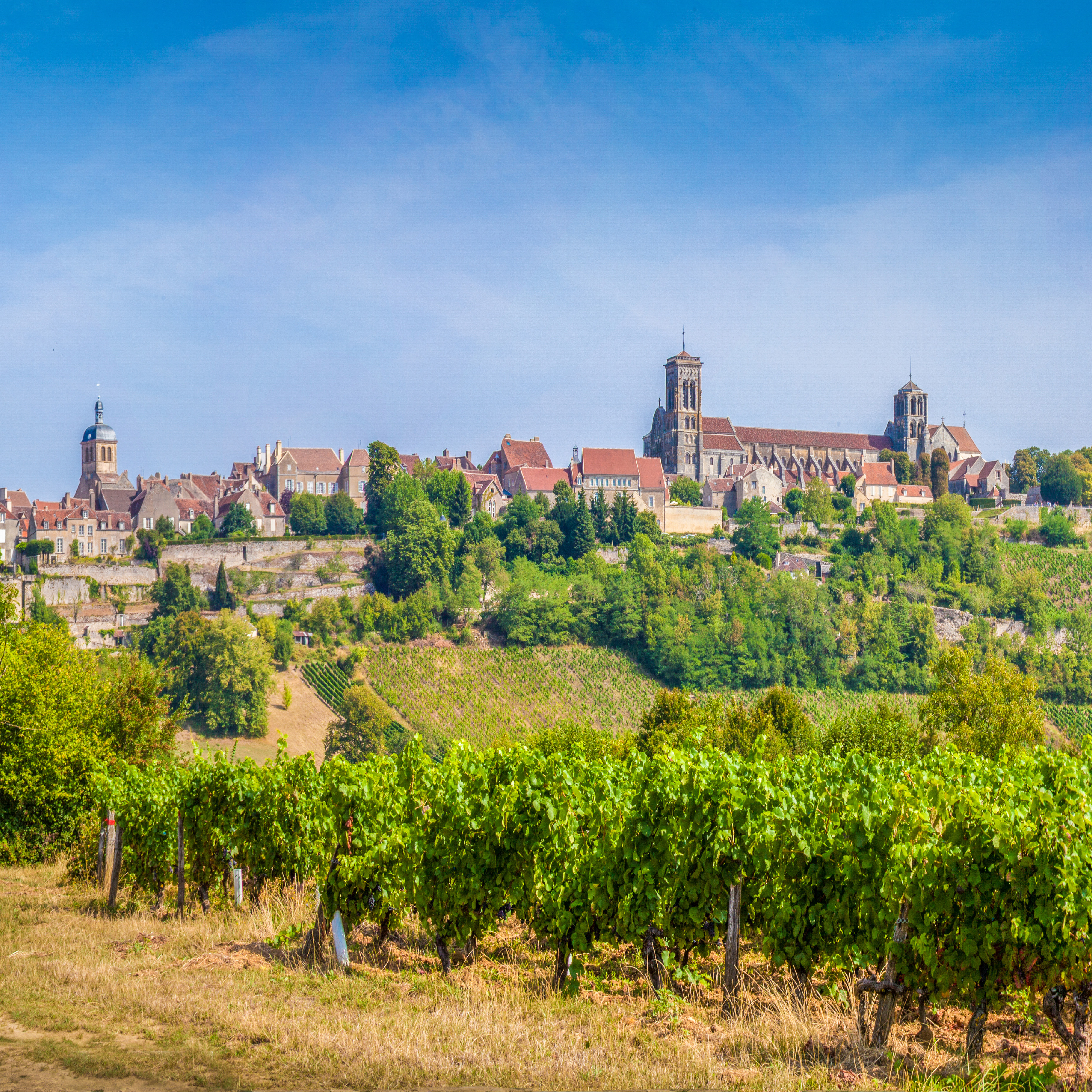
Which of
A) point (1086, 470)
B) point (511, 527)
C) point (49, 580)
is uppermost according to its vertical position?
point (1086, 470)

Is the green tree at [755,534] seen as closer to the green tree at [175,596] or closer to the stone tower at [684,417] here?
the stone tower at [684,417]

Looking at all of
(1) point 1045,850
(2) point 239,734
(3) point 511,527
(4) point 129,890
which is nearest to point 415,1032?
(1) point 1045,850

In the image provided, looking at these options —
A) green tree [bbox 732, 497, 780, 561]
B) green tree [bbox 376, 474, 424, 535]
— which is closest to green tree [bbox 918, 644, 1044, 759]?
green tree [bbox 732, 497, 780, 561]

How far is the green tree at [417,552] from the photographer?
246 feet

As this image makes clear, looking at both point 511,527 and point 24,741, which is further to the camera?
point 511,527

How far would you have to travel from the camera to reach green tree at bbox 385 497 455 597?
74.9 m

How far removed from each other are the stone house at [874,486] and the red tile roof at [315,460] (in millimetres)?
48319

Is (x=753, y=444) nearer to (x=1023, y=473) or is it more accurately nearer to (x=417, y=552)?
(x=1023, y=473)

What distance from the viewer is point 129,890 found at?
14.8m

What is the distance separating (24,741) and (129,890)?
514cm

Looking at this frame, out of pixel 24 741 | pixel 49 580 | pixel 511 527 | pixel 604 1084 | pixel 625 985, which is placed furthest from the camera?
pixel 511 527

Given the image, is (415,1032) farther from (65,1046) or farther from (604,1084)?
(65,1046)

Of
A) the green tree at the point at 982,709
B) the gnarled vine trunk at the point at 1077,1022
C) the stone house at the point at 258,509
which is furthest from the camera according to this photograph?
the stone house at the point at 258,509

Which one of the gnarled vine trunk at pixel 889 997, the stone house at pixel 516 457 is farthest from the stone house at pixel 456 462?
the gnarled vine trunk at pixel 889 997
